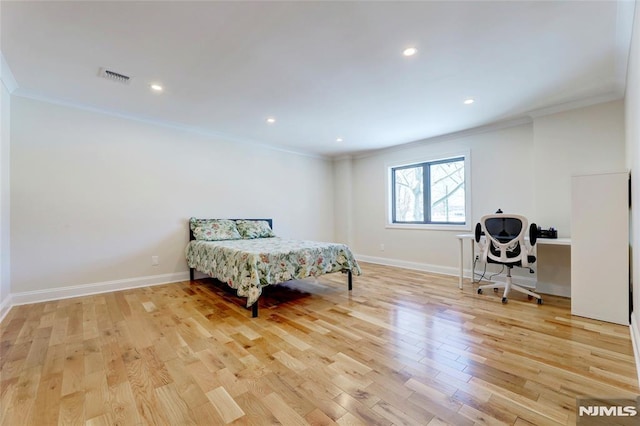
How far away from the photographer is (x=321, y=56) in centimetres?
234

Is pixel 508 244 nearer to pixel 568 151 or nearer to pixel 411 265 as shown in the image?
pixel 568 151

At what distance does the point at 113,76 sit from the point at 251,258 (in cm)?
224

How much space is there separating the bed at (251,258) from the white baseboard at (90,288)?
343 mm

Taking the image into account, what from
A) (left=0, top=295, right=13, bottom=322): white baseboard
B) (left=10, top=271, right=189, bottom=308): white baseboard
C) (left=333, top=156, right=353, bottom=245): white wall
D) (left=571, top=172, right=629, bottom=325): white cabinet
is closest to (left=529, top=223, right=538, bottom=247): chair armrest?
(left=571, top=172, right=629, bottom=325): white cabinet

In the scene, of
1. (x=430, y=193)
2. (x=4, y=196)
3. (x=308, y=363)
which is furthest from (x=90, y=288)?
(x=430, y=193)

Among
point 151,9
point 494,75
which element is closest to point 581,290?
point 494,75

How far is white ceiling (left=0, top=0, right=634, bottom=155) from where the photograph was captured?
1852mm

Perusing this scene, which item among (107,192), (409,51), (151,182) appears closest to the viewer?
(409,51)

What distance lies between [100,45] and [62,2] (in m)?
0.44

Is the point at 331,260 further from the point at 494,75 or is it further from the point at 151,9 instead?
the point at 151,9

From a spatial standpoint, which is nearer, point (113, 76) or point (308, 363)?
point (308, 363)

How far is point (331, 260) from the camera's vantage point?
137 inches

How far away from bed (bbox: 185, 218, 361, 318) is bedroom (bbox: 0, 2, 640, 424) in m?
0.36

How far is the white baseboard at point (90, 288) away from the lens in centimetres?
312
